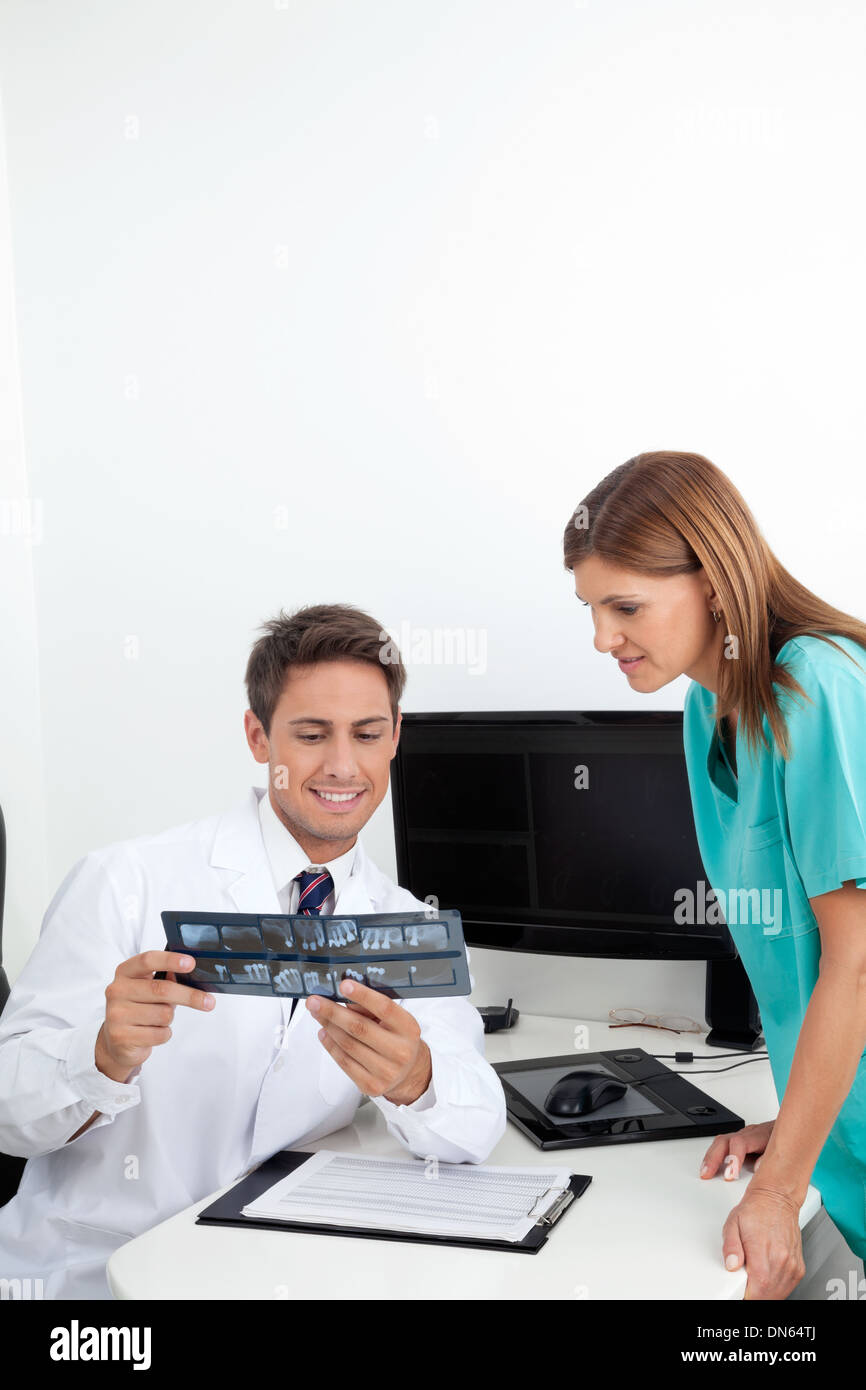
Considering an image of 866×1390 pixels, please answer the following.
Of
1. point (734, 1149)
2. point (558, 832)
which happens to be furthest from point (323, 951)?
point (558, 832)

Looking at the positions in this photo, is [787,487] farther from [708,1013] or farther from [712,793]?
[708,1013]

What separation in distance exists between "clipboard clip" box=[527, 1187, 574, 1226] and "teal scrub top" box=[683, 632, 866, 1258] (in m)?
0.36

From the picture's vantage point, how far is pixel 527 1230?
1.34 metres

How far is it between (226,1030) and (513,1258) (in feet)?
1.88

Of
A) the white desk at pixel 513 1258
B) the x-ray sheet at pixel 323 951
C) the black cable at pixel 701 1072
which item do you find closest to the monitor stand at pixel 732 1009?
the black cable at pixel 701 1072

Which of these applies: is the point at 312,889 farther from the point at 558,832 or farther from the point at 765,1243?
the point at 765,1243

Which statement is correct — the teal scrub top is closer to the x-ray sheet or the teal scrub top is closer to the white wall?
the x-ray sheet

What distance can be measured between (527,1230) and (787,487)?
4.59ft

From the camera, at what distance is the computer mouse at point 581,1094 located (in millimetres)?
1683

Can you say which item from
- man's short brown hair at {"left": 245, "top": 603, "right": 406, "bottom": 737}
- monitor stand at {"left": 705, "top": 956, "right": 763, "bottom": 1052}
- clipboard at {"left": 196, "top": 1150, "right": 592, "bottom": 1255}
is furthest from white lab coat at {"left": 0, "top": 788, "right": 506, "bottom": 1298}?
monitor stand at {"left": 705, "top": 956, "right": 763, "bottom": 1052}

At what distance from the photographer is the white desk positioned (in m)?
1.23

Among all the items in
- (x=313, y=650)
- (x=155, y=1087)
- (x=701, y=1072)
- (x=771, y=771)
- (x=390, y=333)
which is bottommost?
(x=701, y=1072)

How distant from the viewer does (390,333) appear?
247 cm

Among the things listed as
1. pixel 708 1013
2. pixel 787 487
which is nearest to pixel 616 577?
pixel 787 487
